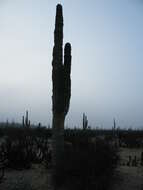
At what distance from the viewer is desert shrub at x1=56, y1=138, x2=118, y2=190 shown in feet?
30.3

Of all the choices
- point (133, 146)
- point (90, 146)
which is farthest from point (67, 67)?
point (133, 146)

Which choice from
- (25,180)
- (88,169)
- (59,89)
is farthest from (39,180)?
(59,89)

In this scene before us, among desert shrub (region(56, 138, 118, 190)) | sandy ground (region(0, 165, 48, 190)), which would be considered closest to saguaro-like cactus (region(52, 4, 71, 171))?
sandy ground (region(0, 165, 48, 190))

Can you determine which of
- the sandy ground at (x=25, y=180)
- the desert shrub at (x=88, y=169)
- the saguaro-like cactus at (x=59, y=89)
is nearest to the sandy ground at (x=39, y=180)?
the sandy ground at (x=25, y=180)

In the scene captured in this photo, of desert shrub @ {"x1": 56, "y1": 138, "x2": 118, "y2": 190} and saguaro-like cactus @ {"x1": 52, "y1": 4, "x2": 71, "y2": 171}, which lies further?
saguaro-like cactus @ {"x1": 52, "y1": 4, "x2": 71, "y2": 171}

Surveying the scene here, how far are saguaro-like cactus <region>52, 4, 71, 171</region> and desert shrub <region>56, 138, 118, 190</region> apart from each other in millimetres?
981

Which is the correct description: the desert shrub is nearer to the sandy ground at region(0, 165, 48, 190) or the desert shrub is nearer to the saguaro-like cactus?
the sandy ground at region(0, 165, 48, 190)

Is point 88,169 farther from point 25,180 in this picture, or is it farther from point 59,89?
point 59,89

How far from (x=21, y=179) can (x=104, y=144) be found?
8.65 feet

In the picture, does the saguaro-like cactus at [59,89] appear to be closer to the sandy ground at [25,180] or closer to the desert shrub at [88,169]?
the sandy ground at [25,180]

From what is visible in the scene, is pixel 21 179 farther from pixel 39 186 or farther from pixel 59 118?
pixel 59 118

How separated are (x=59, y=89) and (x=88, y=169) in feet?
10.6

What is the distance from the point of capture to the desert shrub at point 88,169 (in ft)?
30.3

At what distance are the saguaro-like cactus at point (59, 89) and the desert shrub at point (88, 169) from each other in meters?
0.98
